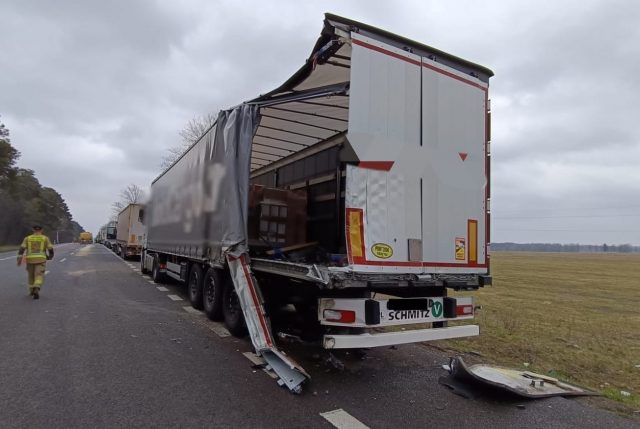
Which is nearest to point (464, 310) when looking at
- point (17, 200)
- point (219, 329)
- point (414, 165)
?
point (414, 165)

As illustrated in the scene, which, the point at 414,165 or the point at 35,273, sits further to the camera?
the point at 35,273

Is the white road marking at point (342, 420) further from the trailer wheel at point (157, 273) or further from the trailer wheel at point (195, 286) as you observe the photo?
the trailer wheel at point (157, 273)

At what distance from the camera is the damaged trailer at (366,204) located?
4457 mm

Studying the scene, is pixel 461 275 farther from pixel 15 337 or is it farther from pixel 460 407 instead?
pixel 15 337

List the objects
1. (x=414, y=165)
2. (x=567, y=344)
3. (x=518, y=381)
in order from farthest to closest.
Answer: (x=567, y=344), (x=414, y=165), (x=518, y=381)

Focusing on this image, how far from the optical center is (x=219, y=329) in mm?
6996

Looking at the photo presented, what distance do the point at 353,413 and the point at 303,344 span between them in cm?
259

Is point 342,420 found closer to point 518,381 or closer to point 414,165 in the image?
point 518,381

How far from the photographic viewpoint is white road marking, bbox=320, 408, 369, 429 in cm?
354

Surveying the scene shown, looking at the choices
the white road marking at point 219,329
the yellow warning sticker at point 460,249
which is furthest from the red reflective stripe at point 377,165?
the white road marking at point 219,329

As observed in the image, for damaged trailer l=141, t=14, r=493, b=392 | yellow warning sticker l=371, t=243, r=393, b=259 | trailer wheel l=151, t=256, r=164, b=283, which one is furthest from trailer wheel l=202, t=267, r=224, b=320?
trailer wheel l=151, t=256, r=164, b=283

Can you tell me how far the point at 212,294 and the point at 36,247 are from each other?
5373mm

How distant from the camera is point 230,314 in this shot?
667 centimetres

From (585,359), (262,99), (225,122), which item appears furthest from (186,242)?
(585,359)
